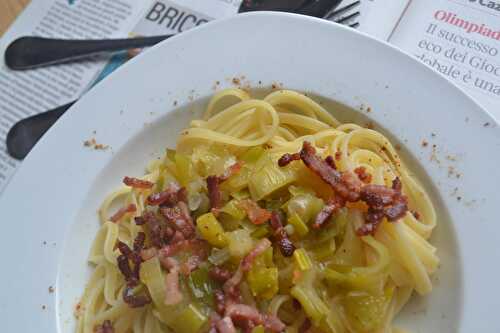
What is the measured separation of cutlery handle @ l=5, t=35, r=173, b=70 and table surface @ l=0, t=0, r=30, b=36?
16cm

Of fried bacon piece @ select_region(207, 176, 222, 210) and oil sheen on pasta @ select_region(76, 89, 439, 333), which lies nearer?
oil sheen on pasta @ select_region(76, 89, 439, 333)

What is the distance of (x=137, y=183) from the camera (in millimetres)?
1829

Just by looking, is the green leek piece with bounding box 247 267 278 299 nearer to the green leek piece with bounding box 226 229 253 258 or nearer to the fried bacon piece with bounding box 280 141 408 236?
the green leek piece with bounding box 226 229 253 258

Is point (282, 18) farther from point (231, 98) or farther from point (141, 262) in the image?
point (141, 262)

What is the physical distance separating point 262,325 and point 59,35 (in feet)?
5.86

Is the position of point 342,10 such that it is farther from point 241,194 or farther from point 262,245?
point 262,245

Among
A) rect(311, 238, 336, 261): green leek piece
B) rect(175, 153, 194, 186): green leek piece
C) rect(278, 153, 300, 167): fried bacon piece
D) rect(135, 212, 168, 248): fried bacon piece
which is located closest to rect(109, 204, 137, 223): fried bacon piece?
rect(135, 212, 168, 248): fried bacon piece

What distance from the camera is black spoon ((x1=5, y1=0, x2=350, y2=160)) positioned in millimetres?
2172

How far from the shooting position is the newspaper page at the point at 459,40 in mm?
2107

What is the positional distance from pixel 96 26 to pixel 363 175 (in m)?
1.57

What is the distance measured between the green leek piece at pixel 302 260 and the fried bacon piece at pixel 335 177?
21 cm

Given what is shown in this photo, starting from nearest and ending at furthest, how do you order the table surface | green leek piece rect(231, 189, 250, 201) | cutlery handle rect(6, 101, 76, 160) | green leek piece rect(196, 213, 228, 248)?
green leek piece rect(196, 213, 228, 248)
green leek piece rect(231, 189, 250, 201)
cutlery handle rect(6, 101, 76, 160)
the table surface

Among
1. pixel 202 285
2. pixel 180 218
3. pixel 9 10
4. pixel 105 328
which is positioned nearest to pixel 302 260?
pixel 202 285

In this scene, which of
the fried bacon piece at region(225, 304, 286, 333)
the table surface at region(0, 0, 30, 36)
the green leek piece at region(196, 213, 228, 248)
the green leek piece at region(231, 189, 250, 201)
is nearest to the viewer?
the fried bacon piece at region(225, 304, 286, 333)
